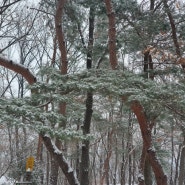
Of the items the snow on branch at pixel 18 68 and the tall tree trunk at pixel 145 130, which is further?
the tall tree trunk at pixel 145 130

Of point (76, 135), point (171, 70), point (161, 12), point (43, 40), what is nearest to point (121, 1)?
point (161, 12)

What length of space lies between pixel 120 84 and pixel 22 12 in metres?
8.00

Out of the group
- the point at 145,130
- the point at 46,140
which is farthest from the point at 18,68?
the point at 145,130

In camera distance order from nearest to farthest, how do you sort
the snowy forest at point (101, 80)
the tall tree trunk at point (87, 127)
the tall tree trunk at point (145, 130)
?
the snowy forest at point (101, 80)
the tall tree trunk at point (145, 130)
the tall tree trunk at point (87, 127)

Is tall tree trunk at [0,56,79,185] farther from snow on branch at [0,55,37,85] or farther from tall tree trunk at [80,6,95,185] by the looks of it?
tall tree trunk at [80,6,95,185]

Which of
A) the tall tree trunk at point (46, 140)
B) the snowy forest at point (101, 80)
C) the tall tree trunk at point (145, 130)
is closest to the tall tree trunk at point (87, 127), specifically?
the snowy forest at point (101, 80)

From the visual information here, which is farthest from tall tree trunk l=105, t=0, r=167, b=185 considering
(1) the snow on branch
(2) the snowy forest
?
(1) the snow on branch

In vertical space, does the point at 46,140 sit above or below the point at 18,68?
below

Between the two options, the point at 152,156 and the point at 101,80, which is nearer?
the point at 101,80

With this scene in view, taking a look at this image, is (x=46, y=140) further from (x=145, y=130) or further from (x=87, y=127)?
(x=87, y=127)

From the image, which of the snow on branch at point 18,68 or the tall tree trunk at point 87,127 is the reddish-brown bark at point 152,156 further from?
the tall tree trunk at point 87,127

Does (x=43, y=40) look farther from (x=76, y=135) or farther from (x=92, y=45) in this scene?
(x=76, y=135)

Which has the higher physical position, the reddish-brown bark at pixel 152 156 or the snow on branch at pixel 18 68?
the snow on branch at pixel 18 68

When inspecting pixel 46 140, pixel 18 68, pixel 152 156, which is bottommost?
pixel 152 156
